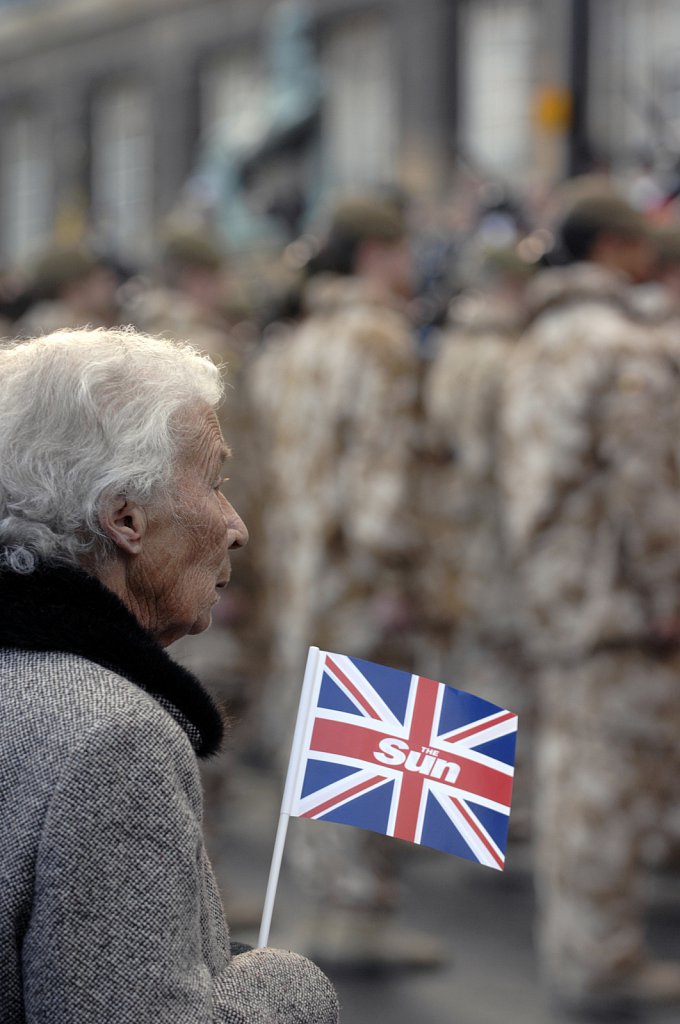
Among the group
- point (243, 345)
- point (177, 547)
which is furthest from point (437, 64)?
point (177, 547)

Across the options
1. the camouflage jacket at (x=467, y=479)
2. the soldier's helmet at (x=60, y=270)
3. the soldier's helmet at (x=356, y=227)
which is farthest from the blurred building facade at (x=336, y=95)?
the soldier's helmet at (x=356, y=227)

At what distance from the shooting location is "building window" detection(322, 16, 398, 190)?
16.4m

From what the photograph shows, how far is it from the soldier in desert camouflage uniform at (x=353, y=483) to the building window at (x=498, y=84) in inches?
350

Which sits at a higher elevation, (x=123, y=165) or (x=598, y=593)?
(x=123, y=165)

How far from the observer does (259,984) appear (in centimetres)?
178

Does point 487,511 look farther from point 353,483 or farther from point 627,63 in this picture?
point 627,63

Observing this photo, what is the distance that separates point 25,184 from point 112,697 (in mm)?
21171

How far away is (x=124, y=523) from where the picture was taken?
187 centimetres

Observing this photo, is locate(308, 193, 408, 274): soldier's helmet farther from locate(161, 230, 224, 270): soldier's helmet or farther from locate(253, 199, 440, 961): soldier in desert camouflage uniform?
locate(161, 230, 224, 270): soldier's helmet

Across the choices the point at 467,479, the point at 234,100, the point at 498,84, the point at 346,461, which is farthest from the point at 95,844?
the point at 234,100

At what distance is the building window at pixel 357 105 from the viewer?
16375 mm

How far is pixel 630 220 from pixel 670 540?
41.6 inches

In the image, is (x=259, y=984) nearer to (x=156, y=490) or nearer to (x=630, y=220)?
(x=156, y=490)

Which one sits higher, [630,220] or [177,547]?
[630,220]
